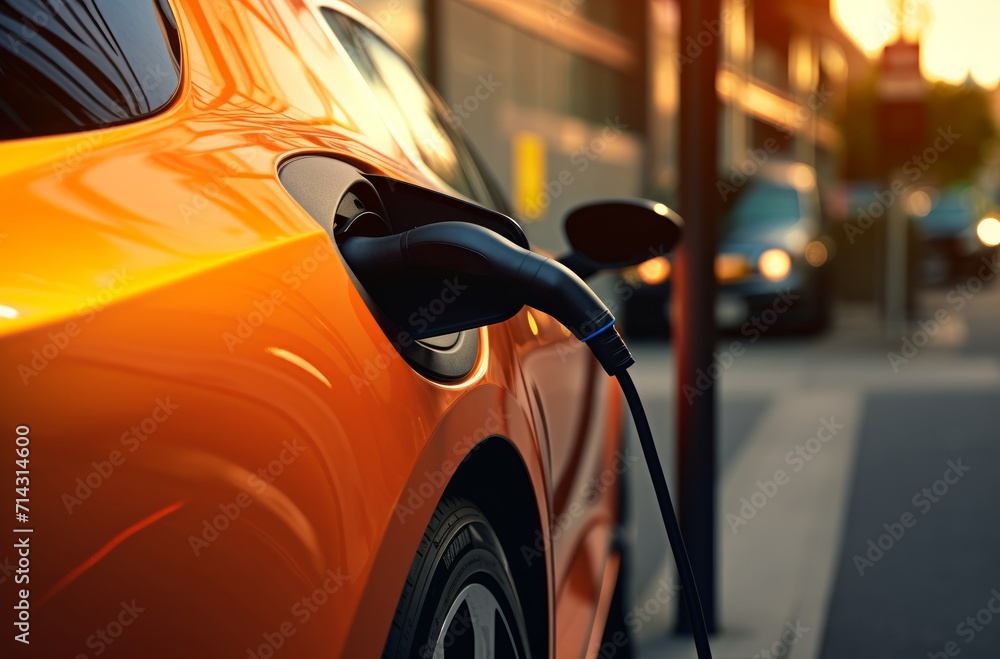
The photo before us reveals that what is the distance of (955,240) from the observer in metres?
29.0

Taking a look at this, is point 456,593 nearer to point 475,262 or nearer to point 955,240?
point 475,262

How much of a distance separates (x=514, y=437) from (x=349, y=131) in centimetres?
54

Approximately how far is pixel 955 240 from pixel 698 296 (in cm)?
2653

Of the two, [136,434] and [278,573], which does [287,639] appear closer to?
[278,573]

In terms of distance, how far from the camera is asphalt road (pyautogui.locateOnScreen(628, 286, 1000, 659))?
4426 millimetres

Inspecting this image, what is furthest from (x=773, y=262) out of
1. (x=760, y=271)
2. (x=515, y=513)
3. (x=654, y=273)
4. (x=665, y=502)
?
(x=665, y=502)

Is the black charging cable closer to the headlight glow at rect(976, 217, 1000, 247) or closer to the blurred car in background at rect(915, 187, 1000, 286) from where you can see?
the blurred car in background at rect(915, 187, 1000, 286)

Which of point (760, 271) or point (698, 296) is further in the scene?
point (760, 271)

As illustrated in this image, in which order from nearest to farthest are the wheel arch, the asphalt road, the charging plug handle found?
the charging plug handle, the wheel arch, the asphalt road

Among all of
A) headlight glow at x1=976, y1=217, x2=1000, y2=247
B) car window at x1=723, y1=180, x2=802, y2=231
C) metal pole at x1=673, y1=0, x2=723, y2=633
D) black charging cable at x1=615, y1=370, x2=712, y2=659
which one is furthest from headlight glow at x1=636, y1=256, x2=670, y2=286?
headlight glow at x1=976, y1=217, x2=1000, y2=247

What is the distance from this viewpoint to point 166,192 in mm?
1420

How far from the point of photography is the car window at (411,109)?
2346 millimetres

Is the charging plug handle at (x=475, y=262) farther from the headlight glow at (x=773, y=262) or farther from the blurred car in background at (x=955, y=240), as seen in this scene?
the blurred car in background at (x=955, y=240)

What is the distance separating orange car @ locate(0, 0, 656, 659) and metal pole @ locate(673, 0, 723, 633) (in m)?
2.19
